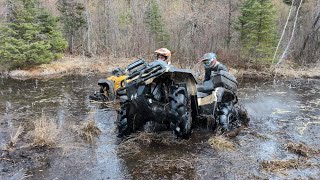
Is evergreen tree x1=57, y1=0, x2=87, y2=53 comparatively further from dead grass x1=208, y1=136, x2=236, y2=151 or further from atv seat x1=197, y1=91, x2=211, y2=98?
dead grass x1=208, y1=136, x2=236, y2=151

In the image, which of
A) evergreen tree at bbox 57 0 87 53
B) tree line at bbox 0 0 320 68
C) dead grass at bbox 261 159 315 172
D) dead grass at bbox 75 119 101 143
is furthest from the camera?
evergreen tree at bbox 57 0 87 53

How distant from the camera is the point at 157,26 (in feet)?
72.8

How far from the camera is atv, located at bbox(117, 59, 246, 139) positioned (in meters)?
6.14

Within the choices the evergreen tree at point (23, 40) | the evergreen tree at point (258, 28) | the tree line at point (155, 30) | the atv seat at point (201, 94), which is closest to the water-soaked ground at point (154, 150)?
the atv seat at point (201, 94)

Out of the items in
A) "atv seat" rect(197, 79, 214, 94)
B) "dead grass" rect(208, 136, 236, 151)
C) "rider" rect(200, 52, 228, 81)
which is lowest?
"dead grass" rect(208, 136, 236, 151)

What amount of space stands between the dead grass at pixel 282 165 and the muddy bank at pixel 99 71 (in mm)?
9747

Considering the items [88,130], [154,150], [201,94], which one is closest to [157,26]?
[201,94]

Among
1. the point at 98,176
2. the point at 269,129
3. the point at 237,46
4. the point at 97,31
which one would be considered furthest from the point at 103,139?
the point at 97,31

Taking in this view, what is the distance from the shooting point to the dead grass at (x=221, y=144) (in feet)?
21.3

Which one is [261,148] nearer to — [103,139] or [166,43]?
[103,139]

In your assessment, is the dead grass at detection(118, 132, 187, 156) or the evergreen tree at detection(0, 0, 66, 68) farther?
the evergreen tree at detection(0, 0, 66, 68)

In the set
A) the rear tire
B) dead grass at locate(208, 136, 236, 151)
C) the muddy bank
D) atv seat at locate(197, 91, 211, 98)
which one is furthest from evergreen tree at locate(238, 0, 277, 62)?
the rear tire

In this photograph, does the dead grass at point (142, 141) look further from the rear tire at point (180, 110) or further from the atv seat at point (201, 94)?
the atv seat at point (201, 94)

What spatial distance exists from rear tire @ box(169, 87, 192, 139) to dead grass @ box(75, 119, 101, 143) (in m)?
1.77
